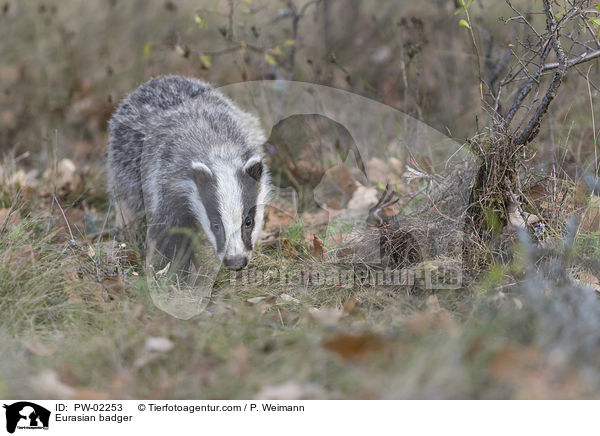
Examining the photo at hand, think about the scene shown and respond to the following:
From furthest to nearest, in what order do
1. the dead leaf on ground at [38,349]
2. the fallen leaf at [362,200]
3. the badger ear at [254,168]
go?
1. the fallen leaf at [362,200]
2. the badger ear at [254,168]
3. the dead leaf on ground at [38,349]

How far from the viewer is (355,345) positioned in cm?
266

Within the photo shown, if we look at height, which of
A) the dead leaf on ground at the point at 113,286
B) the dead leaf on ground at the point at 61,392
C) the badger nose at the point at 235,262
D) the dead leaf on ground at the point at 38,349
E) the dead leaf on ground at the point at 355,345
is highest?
the badger nose at the point at 235,262

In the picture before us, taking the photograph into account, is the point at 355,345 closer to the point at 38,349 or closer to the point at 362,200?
the point at 38,349

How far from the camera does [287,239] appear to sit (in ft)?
15.0

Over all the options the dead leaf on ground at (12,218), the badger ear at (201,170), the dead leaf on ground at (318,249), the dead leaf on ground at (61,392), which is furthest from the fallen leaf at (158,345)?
the dead leaf on ground at (12,218)

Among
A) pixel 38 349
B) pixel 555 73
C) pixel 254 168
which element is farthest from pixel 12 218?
pixel 555 73

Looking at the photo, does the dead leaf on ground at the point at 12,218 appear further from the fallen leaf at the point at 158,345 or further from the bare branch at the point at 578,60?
the bare branch at the point at 578,60

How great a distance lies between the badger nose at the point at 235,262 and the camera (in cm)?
385

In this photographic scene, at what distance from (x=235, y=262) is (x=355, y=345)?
1382 millimetres

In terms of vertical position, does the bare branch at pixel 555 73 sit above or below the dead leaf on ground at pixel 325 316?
above

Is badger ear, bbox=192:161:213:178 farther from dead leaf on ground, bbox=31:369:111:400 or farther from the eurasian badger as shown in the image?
dead leaf on ground, bbox=31:369:111:400

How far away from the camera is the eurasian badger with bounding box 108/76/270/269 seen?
4.06m

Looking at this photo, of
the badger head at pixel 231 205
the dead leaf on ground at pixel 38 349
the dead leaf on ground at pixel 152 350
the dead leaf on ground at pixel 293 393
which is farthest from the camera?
the badger head at pixel 231 205

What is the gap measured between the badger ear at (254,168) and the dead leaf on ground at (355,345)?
72.0 inches
